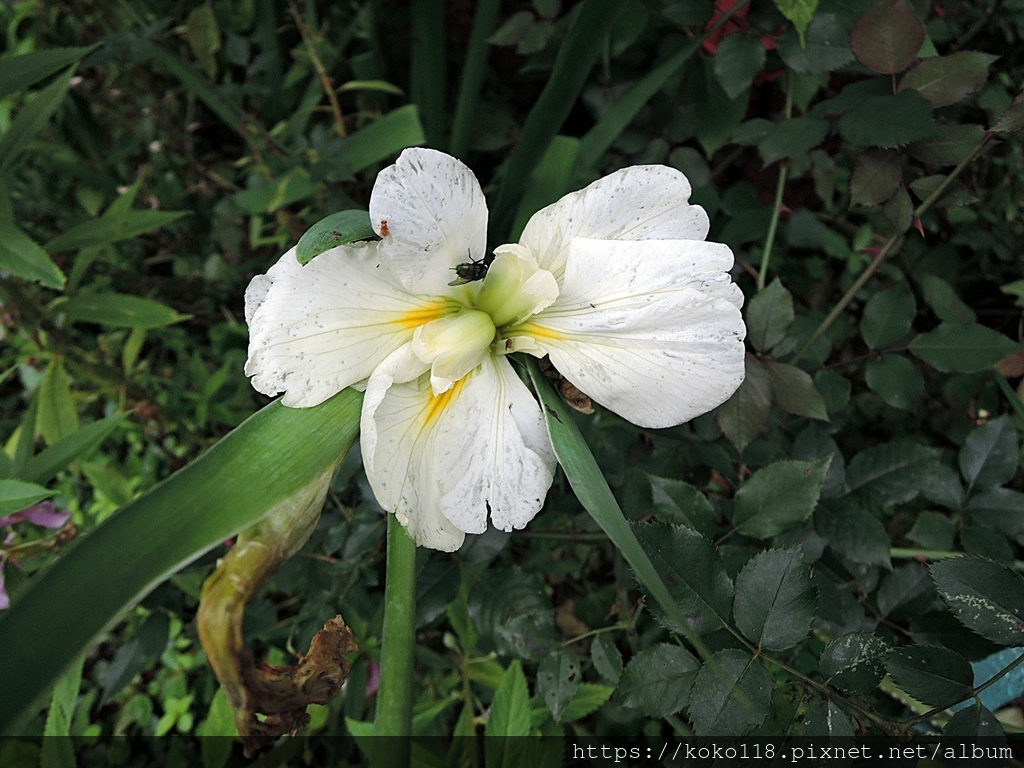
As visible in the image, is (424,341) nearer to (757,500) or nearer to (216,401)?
(757,500)

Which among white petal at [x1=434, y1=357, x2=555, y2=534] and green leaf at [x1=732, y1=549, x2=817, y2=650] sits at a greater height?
white petal at [x1=434, y1=357, x2=555, y2=534]

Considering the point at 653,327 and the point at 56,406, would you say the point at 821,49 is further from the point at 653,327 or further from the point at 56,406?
the point at 56,406

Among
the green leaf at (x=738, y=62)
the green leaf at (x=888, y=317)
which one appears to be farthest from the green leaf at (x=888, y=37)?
the green leaf at (x=888, y=317)

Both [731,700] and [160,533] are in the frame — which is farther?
[731,700]

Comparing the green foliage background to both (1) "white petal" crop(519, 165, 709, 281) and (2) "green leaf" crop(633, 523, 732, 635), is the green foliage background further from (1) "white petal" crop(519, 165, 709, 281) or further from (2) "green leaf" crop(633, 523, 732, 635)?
(1) "white petal" crop(519, 165, 709, 281)

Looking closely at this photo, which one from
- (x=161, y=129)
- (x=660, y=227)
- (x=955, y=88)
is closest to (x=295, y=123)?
(x=161, y=129)

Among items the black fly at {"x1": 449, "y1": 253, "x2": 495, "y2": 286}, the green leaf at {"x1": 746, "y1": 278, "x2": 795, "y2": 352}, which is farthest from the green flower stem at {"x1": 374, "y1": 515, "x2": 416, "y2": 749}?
the green leaf at {"x1": 746, "y1": 278, "x2": 795, "y2": 352}

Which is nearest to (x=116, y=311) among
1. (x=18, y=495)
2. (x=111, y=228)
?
(x=111, y=228)
